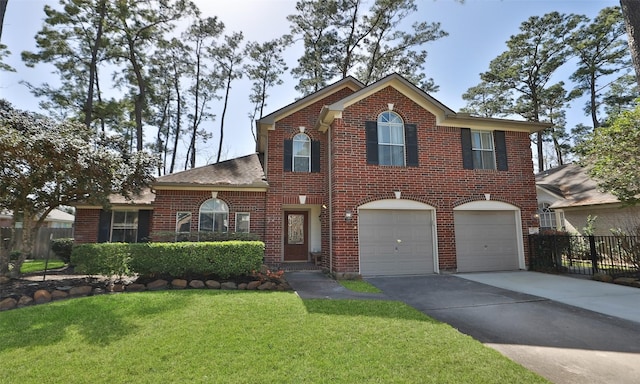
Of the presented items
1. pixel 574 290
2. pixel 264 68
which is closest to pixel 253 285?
pixel 574 290

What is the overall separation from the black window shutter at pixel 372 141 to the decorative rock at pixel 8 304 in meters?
10.00

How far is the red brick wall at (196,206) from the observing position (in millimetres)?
11164

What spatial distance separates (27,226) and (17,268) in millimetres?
1262

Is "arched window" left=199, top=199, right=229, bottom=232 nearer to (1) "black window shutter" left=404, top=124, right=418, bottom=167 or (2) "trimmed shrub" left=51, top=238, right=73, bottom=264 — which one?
(1) "black window shutter" left=404, top=124, right=418, bottom=167

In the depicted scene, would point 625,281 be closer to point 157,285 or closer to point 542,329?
point 542,329

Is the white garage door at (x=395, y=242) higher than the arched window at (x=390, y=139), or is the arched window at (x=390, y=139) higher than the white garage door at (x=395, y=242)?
the arched window at (x=390, y=139)

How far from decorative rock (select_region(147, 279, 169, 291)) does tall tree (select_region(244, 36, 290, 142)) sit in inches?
688

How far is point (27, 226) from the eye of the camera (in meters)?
9.09

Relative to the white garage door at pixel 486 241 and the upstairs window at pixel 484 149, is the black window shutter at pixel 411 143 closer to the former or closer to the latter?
the upstairs window at pixel 484 149

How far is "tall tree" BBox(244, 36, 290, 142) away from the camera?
23667mm

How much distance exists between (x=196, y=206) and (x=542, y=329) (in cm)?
1087

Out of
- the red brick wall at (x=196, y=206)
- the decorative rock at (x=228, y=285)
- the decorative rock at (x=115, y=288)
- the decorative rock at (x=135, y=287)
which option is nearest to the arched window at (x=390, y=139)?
the red brick wall at (x=196, y=206)

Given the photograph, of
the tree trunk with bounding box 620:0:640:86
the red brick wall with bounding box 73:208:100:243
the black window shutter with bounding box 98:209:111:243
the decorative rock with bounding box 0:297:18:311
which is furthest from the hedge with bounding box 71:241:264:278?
the tree trunk with bounding box 620:0:640:86

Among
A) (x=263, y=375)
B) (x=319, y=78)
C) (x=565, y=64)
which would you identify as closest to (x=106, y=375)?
(x=263, y=375)
